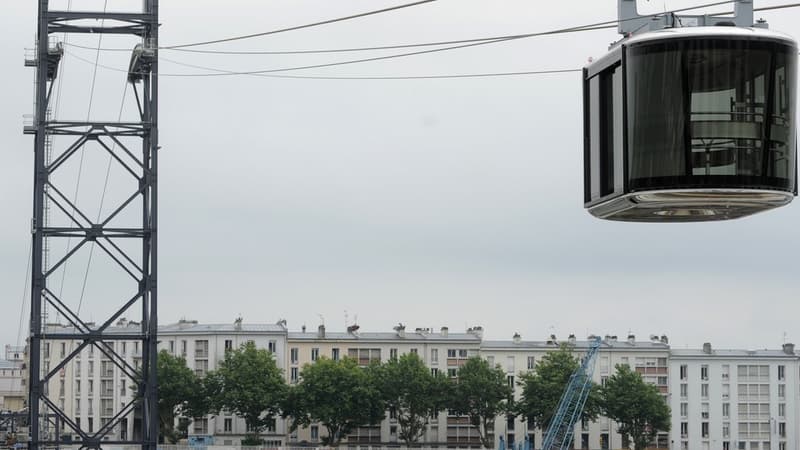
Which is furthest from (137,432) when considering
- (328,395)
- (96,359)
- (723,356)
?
(723,356)

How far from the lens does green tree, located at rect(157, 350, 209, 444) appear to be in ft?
416

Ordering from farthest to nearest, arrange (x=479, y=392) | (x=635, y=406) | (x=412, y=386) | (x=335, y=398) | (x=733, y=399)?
(x=733, y=399) < (x=635, y=406) < (x=479, y=392) < (x=412, y=386) < (x=335, y=398)

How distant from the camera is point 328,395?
126m

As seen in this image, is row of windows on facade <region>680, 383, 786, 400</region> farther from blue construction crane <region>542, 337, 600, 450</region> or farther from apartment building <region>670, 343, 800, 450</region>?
blue construction crane <region>542, 337, 600, 450</region>

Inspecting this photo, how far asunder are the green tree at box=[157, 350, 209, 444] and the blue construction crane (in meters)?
28.4

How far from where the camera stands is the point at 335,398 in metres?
126

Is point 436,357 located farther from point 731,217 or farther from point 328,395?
point 731,217

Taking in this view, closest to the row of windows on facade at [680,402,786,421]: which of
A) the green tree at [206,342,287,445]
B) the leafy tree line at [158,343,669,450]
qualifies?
the leafy tree line at [158,343,669,450]

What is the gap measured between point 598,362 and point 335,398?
27753 mm

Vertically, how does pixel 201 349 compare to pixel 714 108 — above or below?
below

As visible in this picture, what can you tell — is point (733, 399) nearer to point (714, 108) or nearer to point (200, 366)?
point (200, 366)

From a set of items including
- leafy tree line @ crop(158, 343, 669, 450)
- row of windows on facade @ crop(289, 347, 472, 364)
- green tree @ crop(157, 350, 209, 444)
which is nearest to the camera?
leafy tree line @ crop(158, 343, 669, 450)

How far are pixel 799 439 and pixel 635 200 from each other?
13295 centimetres

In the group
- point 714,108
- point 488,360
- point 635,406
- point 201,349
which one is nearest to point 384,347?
point 488,360
